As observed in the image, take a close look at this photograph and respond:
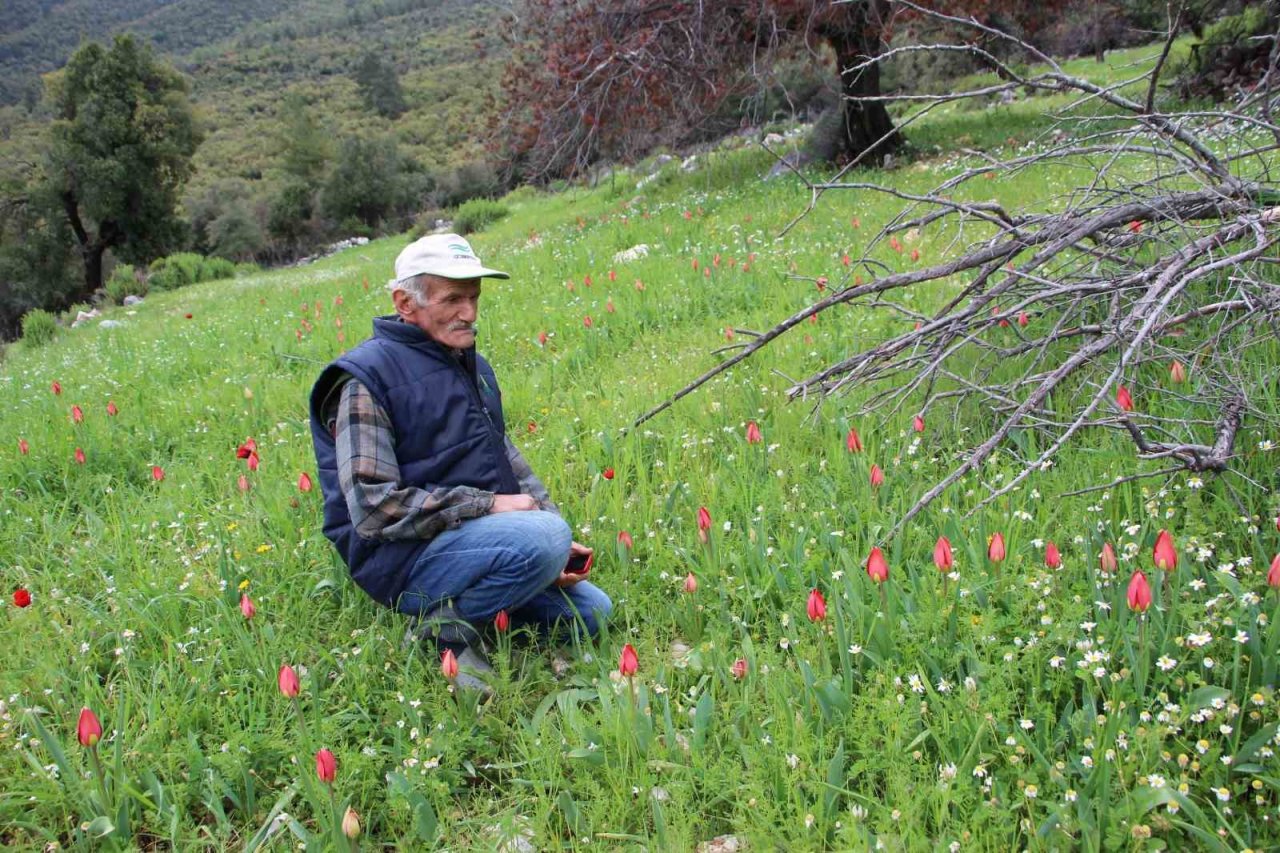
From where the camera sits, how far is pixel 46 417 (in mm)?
5770

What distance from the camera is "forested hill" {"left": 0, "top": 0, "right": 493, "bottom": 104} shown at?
390 feet

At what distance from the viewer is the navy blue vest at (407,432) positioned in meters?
2.93

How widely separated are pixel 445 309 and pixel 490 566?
96cm

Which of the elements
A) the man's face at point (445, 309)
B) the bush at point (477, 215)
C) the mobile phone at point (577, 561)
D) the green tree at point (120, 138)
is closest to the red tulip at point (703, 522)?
the mobile phone at point (577, 561)

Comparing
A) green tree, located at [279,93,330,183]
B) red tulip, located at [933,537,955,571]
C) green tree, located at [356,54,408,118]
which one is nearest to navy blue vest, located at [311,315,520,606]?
red tulip, located at [933,537,955,571]

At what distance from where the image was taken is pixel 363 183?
163 feet

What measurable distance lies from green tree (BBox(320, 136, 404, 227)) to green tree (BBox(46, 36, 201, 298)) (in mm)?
13931

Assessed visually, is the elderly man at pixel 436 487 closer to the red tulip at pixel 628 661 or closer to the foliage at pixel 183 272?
the red tulip at pixel 628 661

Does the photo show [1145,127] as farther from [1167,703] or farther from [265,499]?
[265,499]

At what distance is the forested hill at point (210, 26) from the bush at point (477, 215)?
8902cm

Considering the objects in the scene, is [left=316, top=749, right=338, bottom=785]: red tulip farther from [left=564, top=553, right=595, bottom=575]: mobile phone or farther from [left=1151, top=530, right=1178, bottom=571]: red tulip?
[left=1151, top=530, right=1178, bottom=571]: red tulip

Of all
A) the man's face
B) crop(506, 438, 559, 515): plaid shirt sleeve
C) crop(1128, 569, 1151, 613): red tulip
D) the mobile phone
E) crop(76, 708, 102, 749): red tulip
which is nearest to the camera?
crop(1128, 569, 1151, 613): red tulip

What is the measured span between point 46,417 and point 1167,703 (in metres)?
6.63

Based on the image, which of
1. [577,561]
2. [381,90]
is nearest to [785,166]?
[577,561]
